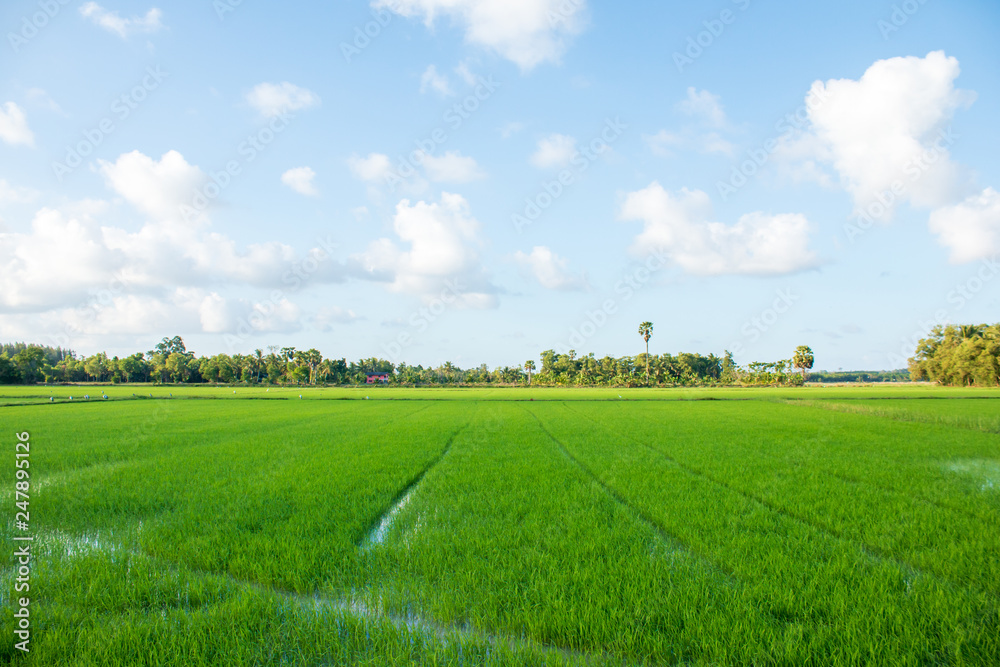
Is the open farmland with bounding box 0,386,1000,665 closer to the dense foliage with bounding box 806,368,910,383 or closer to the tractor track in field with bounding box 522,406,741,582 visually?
the tractor track in field with bounding box 522,406,741,582

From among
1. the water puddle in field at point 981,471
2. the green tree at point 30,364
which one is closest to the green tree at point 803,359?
the water puddle in field at point 981,471

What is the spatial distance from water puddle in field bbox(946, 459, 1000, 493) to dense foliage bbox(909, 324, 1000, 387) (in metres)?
74.6

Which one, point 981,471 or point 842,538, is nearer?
point 842,538

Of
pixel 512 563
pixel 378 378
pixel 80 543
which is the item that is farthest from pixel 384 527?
Answer: pixel 378 378

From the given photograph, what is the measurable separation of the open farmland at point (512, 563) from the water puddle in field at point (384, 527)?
5 centimetres

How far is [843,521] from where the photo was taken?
5.95m

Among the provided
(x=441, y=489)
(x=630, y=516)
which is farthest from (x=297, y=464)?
(x=630, y=516)

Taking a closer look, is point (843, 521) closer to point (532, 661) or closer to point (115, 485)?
point (532, 661)

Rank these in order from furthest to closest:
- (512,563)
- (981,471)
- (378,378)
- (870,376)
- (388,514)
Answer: (870,376), (378,378), (981,471), (388,514), (512,563)

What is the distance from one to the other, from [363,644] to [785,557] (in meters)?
4.17

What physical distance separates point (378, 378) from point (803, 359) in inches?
3655

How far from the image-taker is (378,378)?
10281 cm

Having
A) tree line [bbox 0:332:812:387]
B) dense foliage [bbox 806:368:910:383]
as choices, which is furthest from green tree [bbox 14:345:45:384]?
dense foliage [bbox 806:368:910:383]

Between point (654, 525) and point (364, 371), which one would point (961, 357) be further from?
point (364, 371)
